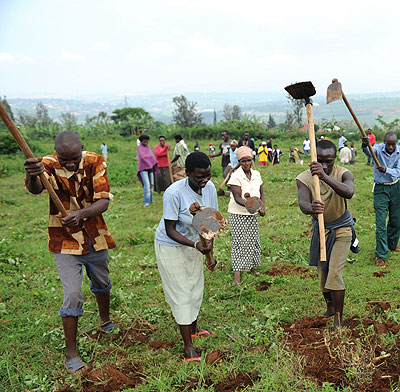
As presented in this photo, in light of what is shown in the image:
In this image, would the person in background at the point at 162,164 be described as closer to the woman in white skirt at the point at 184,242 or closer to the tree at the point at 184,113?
the woman in white skirt at the point at 184,242

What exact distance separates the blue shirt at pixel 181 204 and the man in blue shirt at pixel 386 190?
3.37 m

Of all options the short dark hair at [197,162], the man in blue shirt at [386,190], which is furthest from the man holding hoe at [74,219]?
the man in blue shirt at [386,190]

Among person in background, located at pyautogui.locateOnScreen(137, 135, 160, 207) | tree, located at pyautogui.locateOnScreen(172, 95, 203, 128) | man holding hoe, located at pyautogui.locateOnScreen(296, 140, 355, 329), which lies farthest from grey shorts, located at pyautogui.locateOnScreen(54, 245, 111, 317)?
tree, located at pyautogui.locateOnScreen(172, 95, 203, 128)

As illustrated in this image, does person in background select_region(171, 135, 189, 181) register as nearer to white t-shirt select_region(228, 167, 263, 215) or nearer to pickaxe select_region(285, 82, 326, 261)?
white t-shirt select_region(228, 167, 263, 215)

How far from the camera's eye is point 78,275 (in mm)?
3555

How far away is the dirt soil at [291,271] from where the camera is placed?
5.49m

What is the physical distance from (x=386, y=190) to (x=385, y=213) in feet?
1.18

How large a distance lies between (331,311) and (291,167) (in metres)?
11.9

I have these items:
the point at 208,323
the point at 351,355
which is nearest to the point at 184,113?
the point at 208,323

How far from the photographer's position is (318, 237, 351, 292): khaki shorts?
3.64 metres

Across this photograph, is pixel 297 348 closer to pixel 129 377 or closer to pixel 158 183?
pixel 129 377

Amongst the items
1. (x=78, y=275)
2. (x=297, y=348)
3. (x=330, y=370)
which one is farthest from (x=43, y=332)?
(x=330, y=370)

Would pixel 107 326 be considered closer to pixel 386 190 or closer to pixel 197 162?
pixel 197 162

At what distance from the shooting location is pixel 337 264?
12.0 ft
